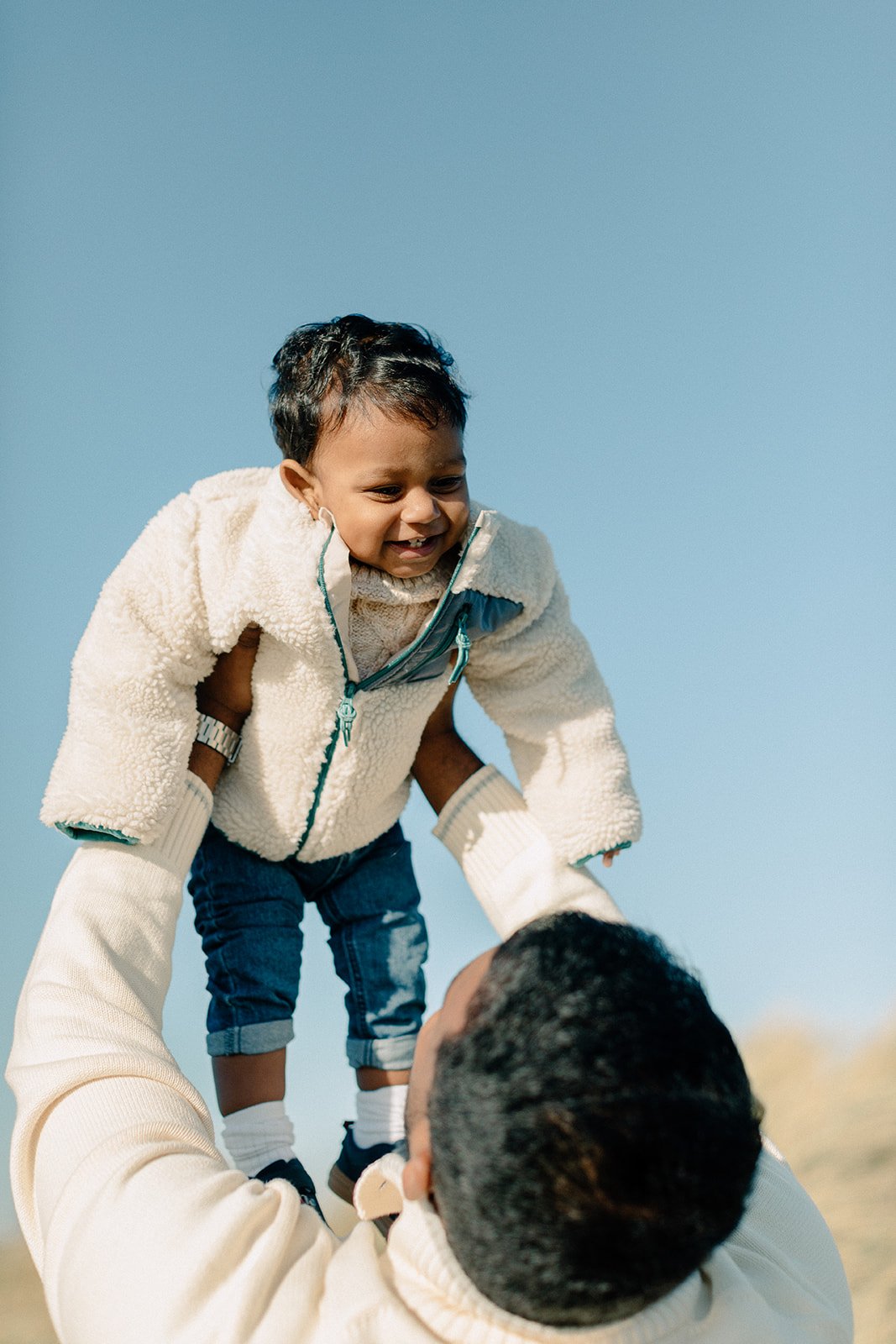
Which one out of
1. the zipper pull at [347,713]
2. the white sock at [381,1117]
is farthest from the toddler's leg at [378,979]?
the zipper pull at [347,713]

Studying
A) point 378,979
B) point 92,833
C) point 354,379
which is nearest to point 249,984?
point 378,979

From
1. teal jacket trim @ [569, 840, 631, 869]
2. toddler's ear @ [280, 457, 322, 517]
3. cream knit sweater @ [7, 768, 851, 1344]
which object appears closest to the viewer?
Result: cream knit sweater @ [7, 768, 851, 1344]

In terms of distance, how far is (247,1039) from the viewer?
169 cm

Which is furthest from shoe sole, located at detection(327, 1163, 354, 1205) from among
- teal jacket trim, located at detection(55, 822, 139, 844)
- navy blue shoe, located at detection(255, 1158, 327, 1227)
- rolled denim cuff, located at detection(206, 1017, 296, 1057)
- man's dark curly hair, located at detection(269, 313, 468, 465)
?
man's dark curly hair, located at detection(269, 313, 468, 465)

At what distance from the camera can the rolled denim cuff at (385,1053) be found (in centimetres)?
178

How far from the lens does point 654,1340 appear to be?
0.96m

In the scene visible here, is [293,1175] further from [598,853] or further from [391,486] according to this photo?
[391,486]

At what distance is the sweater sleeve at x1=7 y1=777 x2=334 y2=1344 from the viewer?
0.96m

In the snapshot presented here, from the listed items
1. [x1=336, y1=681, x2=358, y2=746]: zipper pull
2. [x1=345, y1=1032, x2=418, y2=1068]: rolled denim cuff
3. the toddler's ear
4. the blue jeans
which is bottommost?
[x1=345, y1=1032, x2=418, y2=1068]: rolled denim cuff

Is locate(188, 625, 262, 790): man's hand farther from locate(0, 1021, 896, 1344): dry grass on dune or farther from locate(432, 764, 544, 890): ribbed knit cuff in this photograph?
locate(0, 1021, 896, 1344): dry grass on dune

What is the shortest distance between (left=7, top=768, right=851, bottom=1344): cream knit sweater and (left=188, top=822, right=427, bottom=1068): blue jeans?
0.92ft

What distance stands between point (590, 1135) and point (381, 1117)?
39.9 inches

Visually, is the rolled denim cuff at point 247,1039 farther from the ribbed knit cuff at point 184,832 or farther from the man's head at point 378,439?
the man's head at point 378,439

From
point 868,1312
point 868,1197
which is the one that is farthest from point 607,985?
point 868,1197
